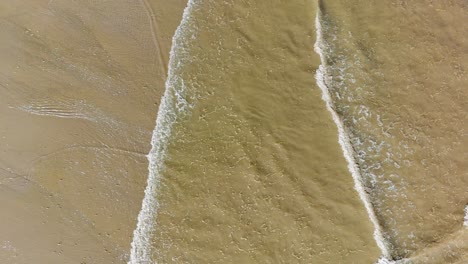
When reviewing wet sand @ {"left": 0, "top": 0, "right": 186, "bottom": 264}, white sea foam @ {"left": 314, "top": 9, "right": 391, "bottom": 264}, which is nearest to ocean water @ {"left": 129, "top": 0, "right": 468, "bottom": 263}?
white sea foam @ {"left": 314, "top": 9, "right": 391, "bottom": 264}

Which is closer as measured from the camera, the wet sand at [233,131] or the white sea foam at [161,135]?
the wet sand at [233,131]

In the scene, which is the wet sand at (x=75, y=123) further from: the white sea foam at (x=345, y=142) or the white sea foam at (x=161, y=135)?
Answer: the white sea foam at (x=345, y=142)

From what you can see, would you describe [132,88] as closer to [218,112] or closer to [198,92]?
[198,92]

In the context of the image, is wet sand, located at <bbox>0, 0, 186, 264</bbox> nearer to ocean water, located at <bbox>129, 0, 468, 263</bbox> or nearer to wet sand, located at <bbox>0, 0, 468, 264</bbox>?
wet sand, located at <bbox>0, 0, 468, 264</bbox>

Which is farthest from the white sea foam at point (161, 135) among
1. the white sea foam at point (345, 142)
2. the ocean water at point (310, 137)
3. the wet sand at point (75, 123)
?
the white sea foam at point (345, 142)

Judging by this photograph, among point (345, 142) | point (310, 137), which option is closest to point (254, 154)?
point (310, 137)

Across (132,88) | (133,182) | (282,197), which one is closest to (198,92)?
(132,88)
